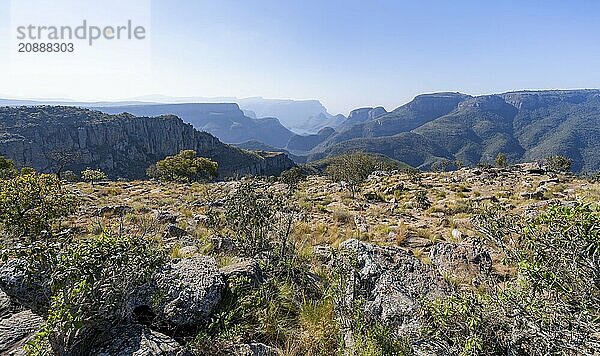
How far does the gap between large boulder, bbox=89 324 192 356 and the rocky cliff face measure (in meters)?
89.4

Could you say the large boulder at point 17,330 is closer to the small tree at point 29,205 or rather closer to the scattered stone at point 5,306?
the scattered stone at point 5,306

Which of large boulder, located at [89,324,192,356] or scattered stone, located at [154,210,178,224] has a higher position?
large boulder, located at [89,324,192,356]

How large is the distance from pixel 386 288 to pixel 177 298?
2868mm

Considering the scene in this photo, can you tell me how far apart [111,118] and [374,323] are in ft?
485

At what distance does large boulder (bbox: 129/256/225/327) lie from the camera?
14.4 feet

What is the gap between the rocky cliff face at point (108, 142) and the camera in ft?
334

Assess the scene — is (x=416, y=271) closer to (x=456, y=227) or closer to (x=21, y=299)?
(x=21, y=299)

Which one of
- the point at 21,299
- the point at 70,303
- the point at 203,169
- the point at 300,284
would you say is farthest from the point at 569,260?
the point at 203,169

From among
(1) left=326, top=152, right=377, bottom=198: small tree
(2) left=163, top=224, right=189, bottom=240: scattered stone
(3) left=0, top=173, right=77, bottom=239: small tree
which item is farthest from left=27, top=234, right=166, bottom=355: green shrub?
(1) left=326, top=152, right=377, bottom=198: small tree

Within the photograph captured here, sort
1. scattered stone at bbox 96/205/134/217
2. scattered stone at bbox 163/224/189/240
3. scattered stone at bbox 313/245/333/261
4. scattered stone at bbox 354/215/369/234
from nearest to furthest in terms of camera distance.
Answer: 1. scattered stone at bbox 313/245/333/261
2. scattered stone at bbox 163/224/189/240
3. scattered stone at bbox 354/215/369/234
4. scattered stone at bbox 96/205/134/217

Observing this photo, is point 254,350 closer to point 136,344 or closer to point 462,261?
point 136,344

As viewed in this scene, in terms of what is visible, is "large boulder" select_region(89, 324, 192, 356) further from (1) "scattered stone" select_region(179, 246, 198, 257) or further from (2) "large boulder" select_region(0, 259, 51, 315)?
(1) "scattered stone" select_region(179, 246, 198, 257)

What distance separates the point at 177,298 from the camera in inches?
178

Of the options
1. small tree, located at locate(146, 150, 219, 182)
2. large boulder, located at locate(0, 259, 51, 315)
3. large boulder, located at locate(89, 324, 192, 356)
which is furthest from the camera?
small tree, located at locate(146, 150, 219, 182)
